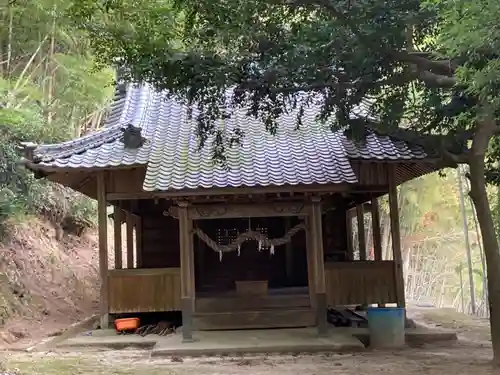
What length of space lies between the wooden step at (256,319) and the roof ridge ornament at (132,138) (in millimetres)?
3246

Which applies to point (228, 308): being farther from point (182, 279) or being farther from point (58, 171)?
point (58, 171)

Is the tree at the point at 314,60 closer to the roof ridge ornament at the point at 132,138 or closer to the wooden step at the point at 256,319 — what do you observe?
the roof ridge ornament at the point at 132,138

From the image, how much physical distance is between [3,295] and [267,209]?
6.33 metres

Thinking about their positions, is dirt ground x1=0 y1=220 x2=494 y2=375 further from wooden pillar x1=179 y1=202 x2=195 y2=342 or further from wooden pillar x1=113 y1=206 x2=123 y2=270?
wooden pillar x1=113 y1=206 x2=123 y2=270

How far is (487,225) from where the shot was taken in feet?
25.6

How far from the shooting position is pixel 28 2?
11.2m

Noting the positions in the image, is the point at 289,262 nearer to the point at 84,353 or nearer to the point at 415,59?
the point at 84,353

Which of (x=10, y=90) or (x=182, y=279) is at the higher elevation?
(x=10, y=90)

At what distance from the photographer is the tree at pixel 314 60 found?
289 inches

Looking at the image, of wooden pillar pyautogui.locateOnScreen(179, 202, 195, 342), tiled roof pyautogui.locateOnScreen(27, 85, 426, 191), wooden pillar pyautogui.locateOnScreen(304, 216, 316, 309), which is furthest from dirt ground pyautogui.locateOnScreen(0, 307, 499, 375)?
tiled roof pyautogui.locateOnScreen(27, 85, 426, 191)

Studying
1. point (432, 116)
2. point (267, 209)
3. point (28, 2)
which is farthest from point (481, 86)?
point (28, 2)

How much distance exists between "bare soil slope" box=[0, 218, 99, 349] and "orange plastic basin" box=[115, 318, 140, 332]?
164cm

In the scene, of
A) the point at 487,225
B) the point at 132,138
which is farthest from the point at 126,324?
the point at 487,225

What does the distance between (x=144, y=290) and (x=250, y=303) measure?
1932 mm
